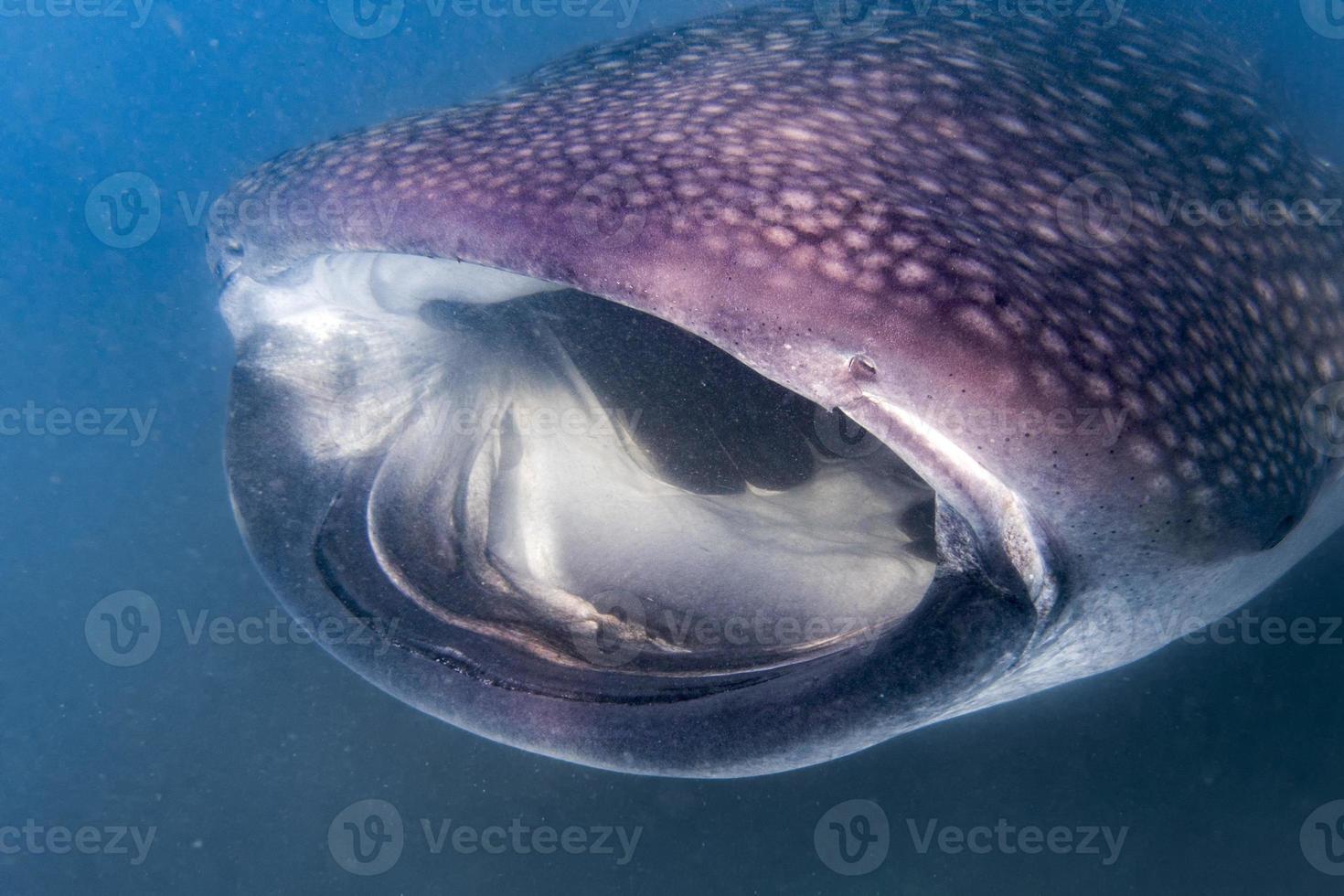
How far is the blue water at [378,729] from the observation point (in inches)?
191

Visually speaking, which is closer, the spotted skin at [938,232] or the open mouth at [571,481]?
the spotted skin at [938,232]

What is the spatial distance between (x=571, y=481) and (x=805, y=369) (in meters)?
1.94

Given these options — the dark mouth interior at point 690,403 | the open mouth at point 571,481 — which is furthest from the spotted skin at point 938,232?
the dark mouth interior at point 690,403

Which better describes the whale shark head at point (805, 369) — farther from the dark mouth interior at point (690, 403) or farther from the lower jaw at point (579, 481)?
the dark mouth interior at point (690, 403)

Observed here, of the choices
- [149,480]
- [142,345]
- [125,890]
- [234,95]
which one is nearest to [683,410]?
[125,890]

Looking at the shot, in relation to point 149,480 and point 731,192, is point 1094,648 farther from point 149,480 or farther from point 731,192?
point 149,480

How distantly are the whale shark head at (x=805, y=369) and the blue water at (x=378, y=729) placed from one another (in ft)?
7.09

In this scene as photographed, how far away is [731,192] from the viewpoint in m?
1.39

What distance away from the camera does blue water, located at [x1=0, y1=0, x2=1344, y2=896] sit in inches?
191

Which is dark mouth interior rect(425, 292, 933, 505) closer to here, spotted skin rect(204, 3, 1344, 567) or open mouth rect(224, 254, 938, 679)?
open mouth rect(224, 254, 938, 679)

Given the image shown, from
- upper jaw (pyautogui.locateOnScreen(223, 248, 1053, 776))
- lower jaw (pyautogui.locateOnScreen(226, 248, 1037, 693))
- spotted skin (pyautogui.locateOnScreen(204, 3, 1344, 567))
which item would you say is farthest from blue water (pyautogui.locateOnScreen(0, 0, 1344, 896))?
upper jaw (pyautogui.locateOnScreen(223, 248, 1053, 776))

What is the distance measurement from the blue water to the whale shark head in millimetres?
2162

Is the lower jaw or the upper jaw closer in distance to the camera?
the upper jaw

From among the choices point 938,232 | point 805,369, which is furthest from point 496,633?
point 938,232
